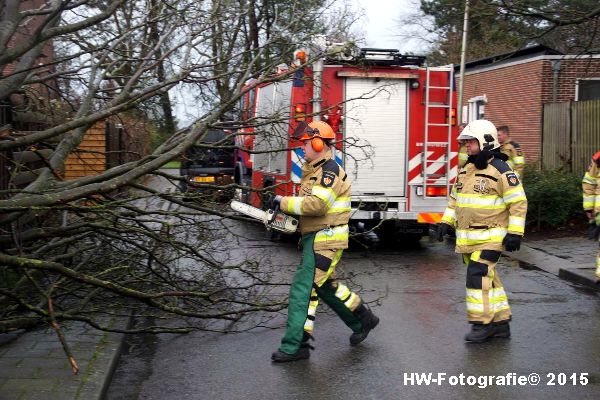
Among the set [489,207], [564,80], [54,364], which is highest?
[564,80]

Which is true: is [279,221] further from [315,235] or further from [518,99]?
[518,99]

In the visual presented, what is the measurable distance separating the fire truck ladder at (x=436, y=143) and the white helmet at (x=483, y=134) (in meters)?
4.72

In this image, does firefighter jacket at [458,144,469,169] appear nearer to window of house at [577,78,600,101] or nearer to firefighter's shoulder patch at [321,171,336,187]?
firefighter's shoulder patch at [321,171,336,187]

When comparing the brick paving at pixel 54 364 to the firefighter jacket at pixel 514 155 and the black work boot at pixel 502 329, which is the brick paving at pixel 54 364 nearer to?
the black work boot at pixel 502 329

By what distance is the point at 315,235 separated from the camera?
19.4 ft

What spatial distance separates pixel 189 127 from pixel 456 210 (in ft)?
9.12

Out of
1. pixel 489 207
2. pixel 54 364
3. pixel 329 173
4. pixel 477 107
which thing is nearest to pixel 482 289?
pixel 489 207

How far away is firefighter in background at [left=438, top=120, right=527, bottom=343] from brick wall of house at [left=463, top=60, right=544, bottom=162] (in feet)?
39.2


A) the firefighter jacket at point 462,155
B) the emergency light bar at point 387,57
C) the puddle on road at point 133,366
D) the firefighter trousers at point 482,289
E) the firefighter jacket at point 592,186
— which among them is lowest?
the puddle on road at point 133,366

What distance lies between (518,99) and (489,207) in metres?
14.6

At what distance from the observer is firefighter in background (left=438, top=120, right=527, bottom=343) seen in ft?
20.7

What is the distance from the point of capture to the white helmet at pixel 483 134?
6445 millimetres

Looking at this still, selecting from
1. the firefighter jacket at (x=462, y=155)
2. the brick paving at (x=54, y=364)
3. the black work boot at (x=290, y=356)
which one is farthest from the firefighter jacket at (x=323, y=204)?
the firefighter jacket at (x=462, y=155)

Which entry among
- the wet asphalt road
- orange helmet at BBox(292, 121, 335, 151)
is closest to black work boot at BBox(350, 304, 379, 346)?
the wet asphalt road
